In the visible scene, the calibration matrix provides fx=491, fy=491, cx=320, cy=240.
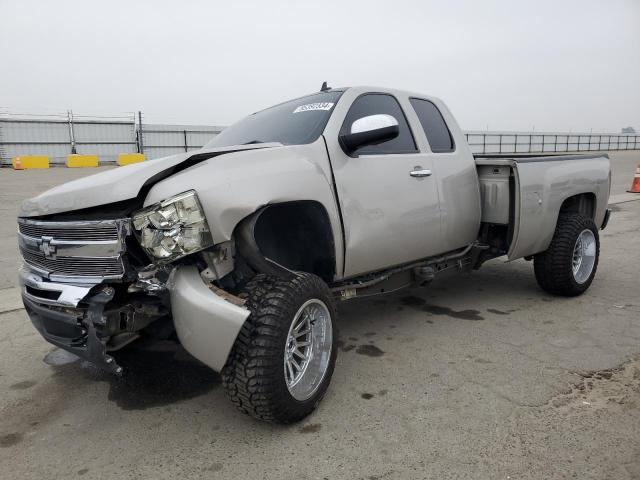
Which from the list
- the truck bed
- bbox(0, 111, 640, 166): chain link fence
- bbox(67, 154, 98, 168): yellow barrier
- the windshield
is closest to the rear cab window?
the truck bed

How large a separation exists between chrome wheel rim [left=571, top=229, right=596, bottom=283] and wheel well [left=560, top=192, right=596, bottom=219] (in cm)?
29

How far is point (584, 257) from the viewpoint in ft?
16.2

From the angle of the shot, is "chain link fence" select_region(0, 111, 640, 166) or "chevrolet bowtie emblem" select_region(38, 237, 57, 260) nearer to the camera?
"chevrolet bowtie emblem" select_region(38, 237, 57, 260)

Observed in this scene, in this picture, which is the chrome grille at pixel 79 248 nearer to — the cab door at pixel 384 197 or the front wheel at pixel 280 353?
the front wheel at pixel 280 353

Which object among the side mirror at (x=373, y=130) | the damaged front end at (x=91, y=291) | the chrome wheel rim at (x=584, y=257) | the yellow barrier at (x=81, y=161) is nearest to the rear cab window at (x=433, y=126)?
the side mirror at (x=373, y=130)

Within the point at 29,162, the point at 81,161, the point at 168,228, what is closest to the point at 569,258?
the point at 168,228

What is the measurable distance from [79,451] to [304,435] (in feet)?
3.75

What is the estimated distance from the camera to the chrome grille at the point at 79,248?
2.31 m

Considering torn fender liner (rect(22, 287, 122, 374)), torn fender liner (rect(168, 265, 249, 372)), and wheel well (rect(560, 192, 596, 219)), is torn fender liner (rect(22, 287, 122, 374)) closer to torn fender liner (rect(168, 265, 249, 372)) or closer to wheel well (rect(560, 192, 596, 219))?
torn fender liner (rect(168, 265, 249, 372))

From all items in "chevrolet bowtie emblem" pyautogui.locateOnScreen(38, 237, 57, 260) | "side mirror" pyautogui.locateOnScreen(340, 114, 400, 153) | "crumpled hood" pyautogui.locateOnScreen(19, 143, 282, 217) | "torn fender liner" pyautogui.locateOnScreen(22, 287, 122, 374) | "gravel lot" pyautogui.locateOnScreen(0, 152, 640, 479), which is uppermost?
"side mirror" pyautogui.locateOnScreen(340, 114, 400, 153)

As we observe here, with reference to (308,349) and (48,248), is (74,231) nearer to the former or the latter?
(48,248)

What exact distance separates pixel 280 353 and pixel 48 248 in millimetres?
1317

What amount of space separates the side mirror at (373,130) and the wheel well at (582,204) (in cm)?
290

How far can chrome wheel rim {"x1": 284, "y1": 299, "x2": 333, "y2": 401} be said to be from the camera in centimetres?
268
